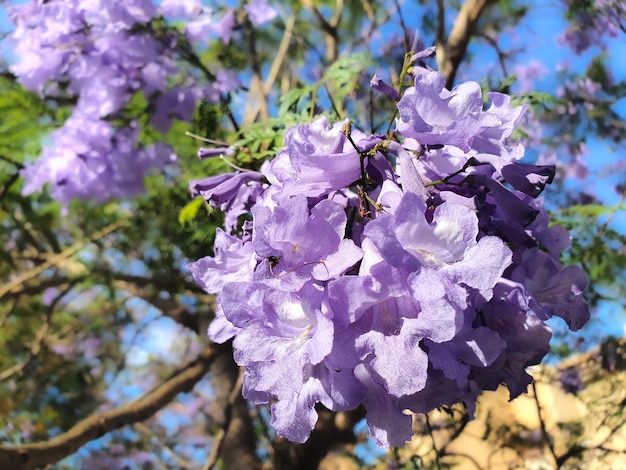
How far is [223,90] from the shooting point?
2371mm

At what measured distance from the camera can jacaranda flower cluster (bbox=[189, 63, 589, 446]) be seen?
2.27 ft

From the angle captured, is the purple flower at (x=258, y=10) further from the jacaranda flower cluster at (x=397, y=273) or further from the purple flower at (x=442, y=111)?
the purple flower at (x=442, y=111)

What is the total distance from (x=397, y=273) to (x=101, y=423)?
1539mm

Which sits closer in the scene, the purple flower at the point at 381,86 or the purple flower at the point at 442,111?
the purple flower at the point at 442,111

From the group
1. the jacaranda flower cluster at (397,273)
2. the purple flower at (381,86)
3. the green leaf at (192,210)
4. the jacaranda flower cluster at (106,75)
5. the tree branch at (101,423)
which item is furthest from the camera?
the jacaranda flower cluster at (106,75)

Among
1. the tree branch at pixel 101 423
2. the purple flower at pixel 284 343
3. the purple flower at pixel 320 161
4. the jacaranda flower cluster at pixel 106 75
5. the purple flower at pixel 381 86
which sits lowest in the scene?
the tree branch at pixel 101 423

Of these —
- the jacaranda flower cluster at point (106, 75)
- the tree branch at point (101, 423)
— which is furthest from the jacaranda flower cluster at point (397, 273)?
the jacaranda flower cluster at point (106, 75)

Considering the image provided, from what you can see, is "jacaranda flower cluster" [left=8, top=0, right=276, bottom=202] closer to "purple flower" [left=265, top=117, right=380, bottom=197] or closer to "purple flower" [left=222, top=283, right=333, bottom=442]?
"purple flower" [left=265, top=117, right=380, bottom=197]

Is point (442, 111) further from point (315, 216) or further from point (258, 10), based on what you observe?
point (258, 10)

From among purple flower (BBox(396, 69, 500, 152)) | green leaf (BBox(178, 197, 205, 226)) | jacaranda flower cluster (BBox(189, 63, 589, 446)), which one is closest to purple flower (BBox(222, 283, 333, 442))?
jacaranda flower cluster (BBox(189, 63, 589, 446))

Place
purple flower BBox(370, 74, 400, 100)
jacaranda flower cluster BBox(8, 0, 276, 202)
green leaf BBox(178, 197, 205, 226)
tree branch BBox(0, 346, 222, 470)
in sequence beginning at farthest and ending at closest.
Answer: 1. jacaranda flower cluster BBox(8, 0, 276, 202)
2. tree branch BBox(0, 346, 222, 470)
3. green leaf BBox(178, 197, 205, 226)
4. purple flower BBox(370, 74, 400, 100)

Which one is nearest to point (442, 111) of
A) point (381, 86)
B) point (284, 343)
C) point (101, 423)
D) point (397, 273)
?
point (381, 86)

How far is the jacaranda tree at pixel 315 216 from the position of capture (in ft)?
2.35

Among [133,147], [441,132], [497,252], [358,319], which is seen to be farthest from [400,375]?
[133,147]
